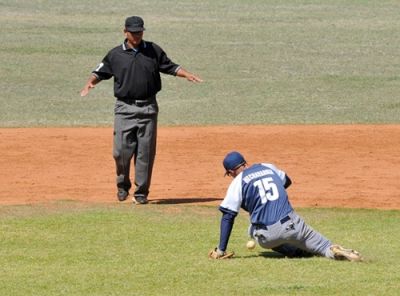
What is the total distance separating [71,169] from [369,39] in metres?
17.7

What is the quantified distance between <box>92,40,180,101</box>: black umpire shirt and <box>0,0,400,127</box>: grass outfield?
311 inches

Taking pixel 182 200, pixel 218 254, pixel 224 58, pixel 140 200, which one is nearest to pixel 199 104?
pixel 224 58

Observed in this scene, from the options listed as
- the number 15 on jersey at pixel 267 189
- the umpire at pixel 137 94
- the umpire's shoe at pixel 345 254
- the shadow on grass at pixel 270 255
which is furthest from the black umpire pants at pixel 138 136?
the umpire's shoe at pixel 345 254

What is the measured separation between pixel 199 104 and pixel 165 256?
13564 millimetres

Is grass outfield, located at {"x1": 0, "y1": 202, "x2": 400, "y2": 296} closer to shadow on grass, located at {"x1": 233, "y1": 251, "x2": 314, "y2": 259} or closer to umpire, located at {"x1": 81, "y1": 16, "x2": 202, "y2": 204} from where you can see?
shadow on grass, located at {"x1": 233, "y1": 251, "x2": 314, "y2": 259}

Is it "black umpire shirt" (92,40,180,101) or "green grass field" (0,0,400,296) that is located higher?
"black umpire shirt" (92,40,180,101)

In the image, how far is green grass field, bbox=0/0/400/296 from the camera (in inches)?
448

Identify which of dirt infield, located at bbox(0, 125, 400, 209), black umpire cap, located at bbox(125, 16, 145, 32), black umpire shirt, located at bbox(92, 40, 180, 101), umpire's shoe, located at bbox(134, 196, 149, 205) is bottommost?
dirt infield, located at bbox(0, 125, 400, 209)

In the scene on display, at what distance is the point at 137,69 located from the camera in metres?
15.4

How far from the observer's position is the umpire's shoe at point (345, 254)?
11867 millimetres

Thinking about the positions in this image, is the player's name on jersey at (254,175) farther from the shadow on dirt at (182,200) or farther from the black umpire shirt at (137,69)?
the shadow on dirt at (182,200)

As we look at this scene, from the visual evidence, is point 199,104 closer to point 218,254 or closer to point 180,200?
point 180,200

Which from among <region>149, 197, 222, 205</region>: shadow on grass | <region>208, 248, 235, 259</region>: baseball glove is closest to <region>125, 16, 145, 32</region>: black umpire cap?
<region>149, 197, 222, 205</region>: shadow on grass

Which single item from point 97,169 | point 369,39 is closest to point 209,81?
point 369,39
